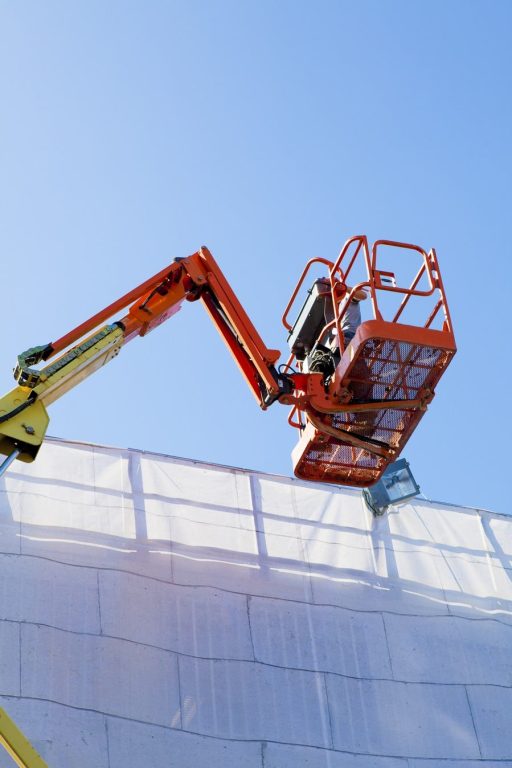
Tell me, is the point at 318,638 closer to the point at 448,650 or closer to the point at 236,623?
the point at 236,623

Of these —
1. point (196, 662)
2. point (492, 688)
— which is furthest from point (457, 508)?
point (196, 662)

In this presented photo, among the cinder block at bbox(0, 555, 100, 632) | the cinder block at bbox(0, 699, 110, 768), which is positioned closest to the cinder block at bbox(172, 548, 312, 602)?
the cinder block at bbox(0, 555, 100, 632)

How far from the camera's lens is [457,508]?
51.8 feet

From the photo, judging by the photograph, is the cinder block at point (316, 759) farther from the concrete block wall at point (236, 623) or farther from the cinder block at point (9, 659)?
the cinder block at point (9, 659)

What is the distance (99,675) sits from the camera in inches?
468

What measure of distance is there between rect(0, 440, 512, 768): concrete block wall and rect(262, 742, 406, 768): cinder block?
0.02 m

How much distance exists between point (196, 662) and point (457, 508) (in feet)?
15.6

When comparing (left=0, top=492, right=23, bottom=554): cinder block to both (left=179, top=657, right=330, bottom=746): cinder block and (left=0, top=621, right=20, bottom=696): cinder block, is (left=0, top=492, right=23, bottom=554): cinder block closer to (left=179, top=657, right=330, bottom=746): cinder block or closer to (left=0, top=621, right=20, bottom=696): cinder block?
(left=0, top=621, right=20, bottom=696): cinder block

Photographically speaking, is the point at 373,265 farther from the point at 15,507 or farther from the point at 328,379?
the point at 15,507

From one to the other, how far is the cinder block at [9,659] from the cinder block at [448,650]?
4.31m

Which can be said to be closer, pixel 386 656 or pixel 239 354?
pixel 239 354

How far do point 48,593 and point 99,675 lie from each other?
1.05 metres

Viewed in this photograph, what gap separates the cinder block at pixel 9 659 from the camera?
37.4 ft

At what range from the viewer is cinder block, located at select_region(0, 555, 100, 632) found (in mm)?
12133
